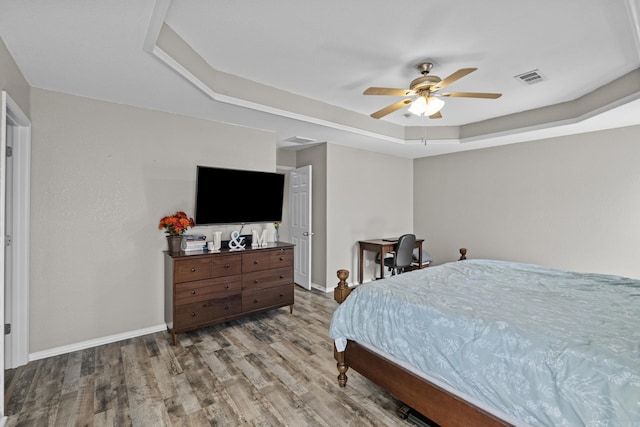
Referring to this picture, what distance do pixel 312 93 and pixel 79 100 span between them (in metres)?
2.31

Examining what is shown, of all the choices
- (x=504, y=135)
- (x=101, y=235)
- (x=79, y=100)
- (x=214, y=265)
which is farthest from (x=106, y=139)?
(x=504, y=135)

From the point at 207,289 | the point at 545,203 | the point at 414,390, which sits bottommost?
the point at 414,390

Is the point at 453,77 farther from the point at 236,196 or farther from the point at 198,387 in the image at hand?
the point at 198,387

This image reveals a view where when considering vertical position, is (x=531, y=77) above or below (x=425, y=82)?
above

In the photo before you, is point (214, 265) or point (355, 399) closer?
point (355, 399)

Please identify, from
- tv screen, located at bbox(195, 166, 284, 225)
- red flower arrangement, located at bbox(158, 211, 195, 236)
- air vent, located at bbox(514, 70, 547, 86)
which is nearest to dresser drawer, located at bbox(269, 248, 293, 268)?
tv screen, located at bbox(195, 166, 284, 225)

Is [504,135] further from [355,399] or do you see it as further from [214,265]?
[214,265]

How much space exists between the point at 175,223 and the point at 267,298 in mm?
1349

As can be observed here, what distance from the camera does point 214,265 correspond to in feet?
10.1

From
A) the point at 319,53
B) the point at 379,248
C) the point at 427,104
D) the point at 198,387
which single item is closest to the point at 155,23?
the point at 319,53

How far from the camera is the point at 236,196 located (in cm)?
346

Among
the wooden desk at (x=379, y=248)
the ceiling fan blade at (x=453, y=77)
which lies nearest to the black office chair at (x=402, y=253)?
the wooden desk at (x=379, y=248)

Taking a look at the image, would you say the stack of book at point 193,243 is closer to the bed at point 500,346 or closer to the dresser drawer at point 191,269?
the dresser drawer at point 191,269

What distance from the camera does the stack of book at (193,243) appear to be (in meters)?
3.14
